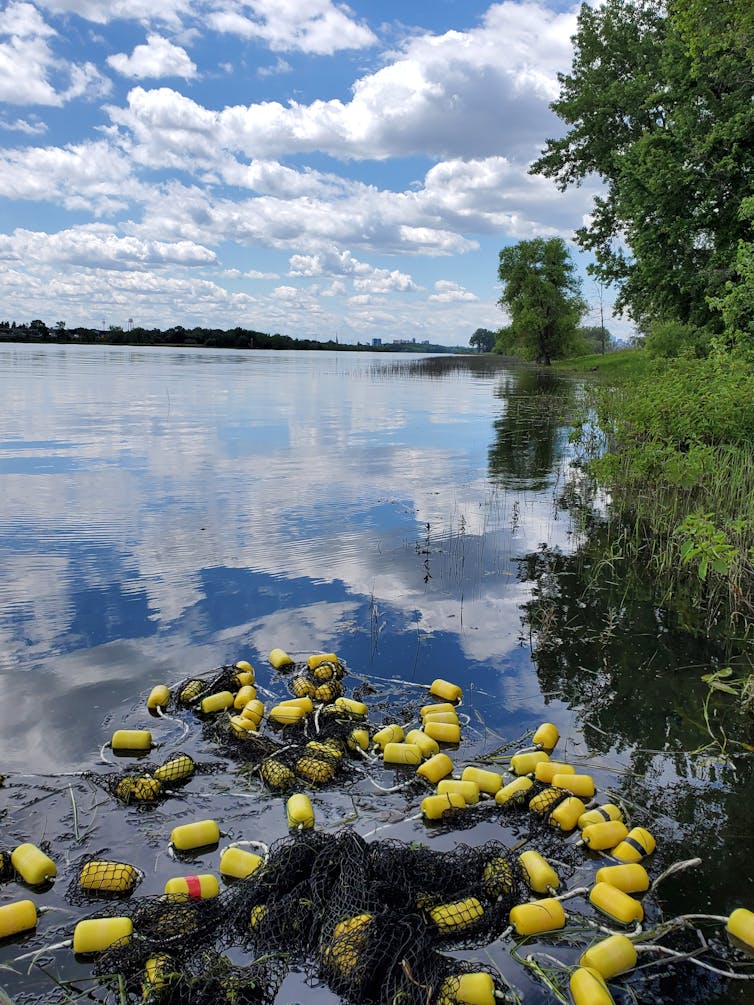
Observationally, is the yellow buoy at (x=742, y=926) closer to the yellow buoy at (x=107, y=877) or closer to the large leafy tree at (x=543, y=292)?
the yellow buoy at (x=107, y=877)

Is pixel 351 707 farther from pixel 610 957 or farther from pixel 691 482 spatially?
pixel 691 482

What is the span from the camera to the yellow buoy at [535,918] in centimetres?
420

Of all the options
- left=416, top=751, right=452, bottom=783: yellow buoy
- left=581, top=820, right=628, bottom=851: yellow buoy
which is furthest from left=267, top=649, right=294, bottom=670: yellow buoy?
left=581, top=820, right=628, bottom=851: yellow buoy

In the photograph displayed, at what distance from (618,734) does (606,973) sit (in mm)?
2894

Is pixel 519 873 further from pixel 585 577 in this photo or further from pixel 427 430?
pixel 427 430

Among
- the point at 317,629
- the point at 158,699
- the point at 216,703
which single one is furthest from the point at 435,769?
the point at 317,629

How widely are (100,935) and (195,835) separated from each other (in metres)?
0.97

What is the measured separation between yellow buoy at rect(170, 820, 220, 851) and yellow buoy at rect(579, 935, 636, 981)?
8.20 feet

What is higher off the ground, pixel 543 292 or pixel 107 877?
pixel 543 292

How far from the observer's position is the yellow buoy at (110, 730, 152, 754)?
241 inches

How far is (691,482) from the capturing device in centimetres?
1195

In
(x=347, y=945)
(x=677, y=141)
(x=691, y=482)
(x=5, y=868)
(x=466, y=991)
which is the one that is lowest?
(x=5, y=868)

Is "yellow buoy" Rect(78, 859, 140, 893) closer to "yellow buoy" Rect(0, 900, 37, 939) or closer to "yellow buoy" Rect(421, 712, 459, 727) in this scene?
"yellow buoy" Rect(0, 900, 37, 939)

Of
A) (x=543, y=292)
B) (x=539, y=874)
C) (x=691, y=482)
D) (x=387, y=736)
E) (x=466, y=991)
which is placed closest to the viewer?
(x=466, y=991)
